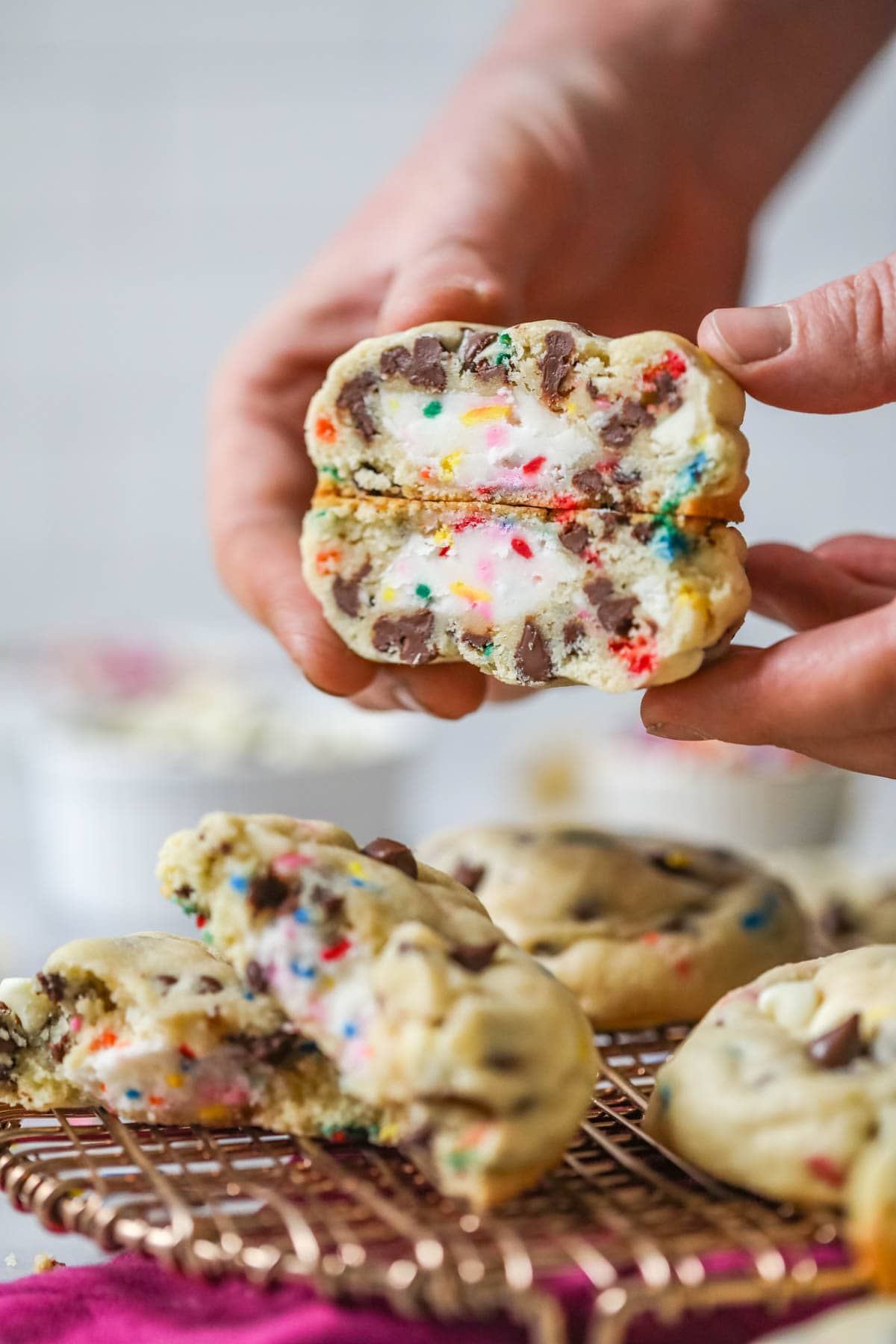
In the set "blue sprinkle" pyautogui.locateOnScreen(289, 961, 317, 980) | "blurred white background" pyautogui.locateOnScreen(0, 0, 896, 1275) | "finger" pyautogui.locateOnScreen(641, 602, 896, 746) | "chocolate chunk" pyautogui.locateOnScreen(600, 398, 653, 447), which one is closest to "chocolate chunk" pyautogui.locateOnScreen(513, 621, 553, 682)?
"finger" pyautogui.locateOnScreen(641, 602, 896, 746)

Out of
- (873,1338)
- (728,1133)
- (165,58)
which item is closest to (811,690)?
(728,1133)

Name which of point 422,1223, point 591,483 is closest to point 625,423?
point 591,483

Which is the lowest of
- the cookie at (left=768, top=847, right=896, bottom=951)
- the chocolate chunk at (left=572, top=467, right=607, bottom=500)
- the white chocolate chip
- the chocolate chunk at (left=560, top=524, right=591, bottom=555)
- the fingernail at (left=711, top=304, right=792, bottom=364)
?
the cookie at (left=768, top=847, right=896, bottom=951)

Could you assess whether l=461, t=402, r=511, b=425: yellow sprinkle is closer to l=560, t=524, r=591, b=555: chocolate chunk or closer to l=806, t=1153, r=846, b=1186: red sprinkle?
l=560, t=524, r=591, b=555: chocolate chunk

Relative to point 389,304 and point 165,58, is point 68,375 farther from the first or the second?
point 389,304

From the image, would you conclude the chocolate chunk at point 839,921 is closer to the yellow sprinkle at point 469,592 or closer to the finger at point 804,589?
the finger at point 804,589

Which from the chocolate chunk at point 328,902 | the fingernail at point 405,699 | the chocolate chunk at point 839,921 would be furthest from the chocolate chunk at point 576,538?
the chocolate chunk at point 839,921
